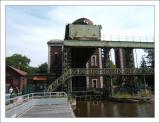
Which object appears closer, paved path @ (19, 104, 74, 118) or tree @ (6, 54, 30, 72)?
paved path @ (19, 104, 74, 118)

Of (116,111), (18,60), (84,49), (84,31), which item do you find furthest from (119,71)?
(18,60)

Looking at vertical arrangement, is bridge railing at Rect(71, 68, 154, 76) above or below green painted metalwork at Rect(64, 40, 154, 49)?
below

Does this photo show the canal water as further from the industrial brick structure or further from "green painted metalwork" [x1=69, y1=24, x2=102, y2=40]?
"green painted metalwork" [x1=69, y1=24, x2=102, y2=40]

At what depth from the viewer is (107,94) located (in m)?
36.2

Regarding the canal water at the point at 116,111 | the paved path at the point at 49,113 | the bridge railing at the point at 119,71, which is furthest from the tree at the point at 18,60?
the paved path at the point at 49,113

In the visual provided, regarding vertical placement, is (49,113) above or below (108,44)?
below

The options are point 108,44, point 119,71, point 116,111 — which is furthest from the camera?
point 119,71

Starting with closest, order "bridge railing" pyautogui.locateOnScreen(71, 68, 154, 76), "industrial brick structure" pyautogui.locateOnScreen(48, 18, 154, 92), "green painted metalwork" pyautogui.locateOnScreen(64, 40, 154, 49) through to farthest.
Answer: "green painted metalwork" pyautogui.locateOnScreen(64, 40, 154, 49) < "industrial brick structure" pyautogui.locateOnScreen(48, 18, 154, 92) < "bridge railing" pyautogui.locateOnScreen(71, 68, 154, 76)

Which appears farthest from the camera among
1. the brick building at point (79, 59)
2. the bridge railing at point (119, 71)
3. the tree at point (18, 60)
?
the tree at point (18, 60)

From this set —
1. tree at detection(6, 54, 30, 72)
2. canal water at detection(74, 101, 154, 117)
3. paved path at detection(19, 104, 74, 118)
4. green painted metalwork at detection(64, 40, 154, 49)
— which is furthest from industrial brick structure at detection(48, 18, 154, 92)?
tree at detection(6, 54, 30, 72)

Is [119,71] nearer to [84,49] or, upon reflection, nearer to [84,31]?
[84,49]

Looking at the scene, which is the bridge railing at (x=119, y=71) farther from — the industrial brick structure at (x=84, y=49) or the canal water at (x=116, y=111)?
the canal water at (x=116, y=111)

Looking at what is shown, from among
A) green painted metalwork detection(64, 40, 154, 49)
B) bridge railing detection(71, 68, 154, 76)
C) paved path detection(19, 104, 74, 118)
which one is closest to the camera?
paved path detection(19, 104, 74, 118)

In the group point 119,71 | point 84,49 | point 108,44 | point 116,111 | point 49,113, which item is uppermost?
point 108,44
